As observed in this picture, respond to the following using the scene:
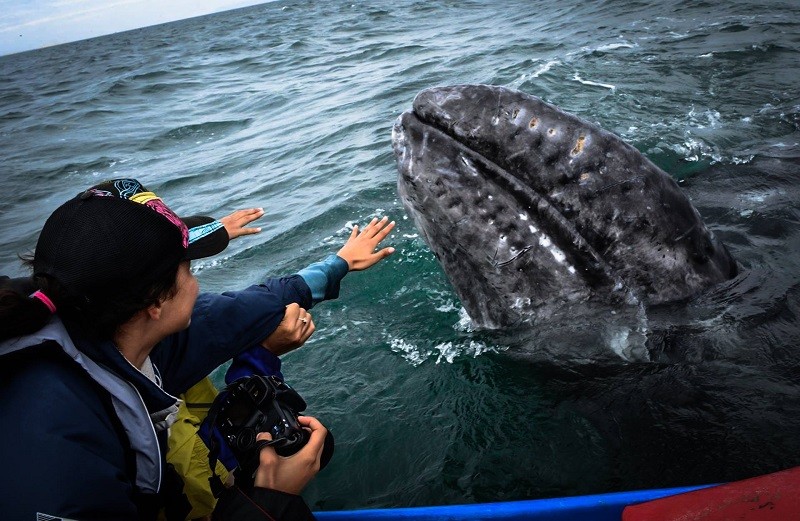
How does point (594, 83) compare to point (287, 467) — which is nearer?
point (287, 467)

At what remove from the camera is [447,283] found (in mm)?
5039

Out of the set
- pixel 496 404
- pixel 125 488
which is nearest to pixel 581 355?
pixel 496 404

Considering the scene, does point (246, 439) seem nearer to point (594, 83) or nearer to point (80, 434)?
point (80, 434)

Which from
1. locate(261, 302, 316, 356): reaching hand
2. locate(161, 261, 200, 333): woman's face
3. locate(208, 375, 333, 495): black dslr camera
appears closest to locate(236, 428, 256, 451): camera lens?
locate(208, 375, 333, 495): black dslr camera

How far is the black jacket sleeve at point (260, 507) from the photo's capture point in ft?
7.18

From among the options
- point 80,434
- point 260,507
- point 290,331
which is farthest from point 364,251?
point 80,434

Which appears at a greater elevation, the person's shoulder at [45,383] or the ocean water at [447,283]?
the person's shoulder at [45,383]

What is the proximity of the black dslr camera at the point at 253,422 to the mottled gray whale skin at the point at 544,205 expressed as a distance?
148 cm

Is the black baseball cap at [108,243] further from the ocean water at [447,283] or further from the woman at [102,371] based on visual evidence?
the ocean water at [447,283]

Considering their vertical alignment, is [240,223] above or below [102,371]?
below

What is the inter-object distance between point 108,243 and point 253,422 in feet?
2.87

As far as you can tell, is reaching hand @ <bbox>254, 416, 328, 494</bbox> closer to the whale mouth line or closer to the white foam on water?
the whale mouth line

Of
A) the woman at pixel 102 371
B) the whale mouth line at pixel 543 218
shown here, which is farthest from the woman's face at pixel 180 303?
the whale mouth line at pixel 543 218

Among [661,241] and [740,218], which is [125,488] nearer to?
[661,241]
